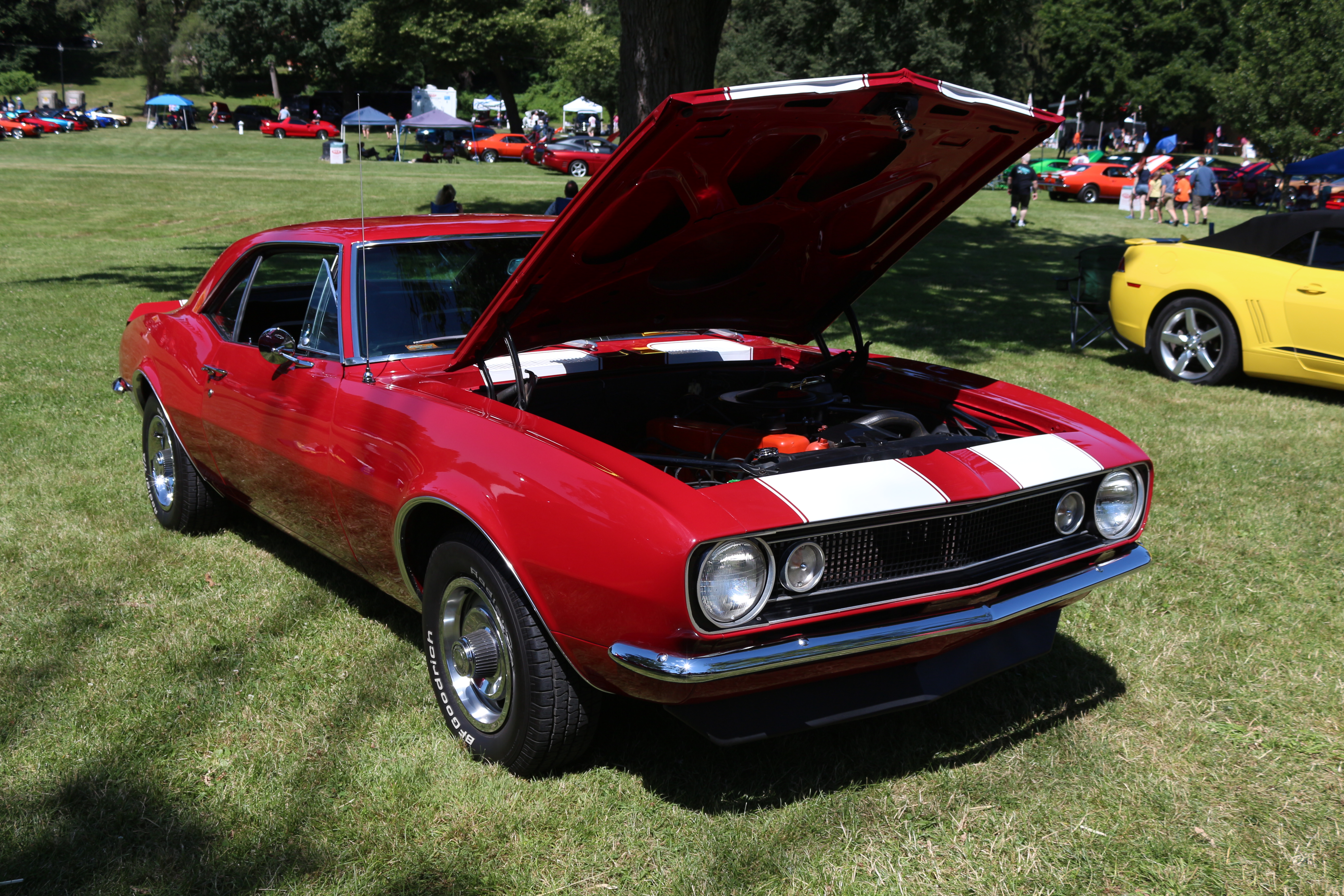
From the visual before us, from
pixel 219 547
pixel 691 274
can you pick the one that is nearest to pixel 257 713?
pixel 219 547

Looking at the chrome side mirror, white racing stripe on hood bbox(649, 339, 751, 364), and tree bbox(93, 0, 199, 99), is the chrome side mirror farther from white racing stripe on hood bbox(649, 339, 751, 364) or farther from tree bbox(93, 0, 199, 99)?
tree bbox(93, 0, 199, 99)

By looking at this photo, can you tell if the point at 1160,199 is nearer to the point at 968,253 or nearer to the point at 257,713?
the point at 968,253

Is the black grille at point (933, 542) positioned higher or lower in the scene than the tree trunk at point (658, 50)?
lower

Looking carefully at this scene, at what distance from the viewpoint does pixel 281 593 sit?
171 inches

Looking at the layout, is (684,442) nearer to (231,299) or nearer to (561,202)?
(231,299)

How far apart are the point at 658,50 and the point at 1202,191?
61.2 feet

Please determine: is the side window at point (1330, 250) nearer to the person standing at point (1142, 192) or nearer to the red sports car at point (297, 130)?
the person standing at point (1142, 192)

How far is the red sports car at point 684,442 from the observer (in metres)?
2.54

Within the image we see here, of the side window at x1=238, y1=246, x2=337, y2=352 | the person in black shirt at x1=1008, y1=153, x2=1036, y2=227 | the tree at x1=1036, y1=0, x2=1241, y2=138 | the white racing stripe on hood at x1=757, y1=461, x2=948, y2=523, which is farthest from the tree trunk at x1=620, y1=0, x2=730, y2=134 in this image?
the tree at x1=1036, y1=0, x2=1241, y2=138

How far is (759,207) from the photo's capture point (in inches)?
131

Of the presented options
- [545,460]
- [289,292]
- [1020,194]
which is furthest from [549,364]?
[1020,194]

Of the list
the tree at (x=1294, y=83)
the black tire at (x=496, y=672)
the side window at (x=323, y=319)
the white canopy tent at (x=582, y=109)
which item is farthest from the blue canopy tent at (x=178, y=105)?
the black tire at (x=496, y=672)

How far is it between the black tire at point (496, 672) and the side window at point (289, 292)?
1.12 m

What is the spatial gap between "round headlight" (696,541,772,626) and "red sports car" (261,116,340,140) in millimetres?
56329
